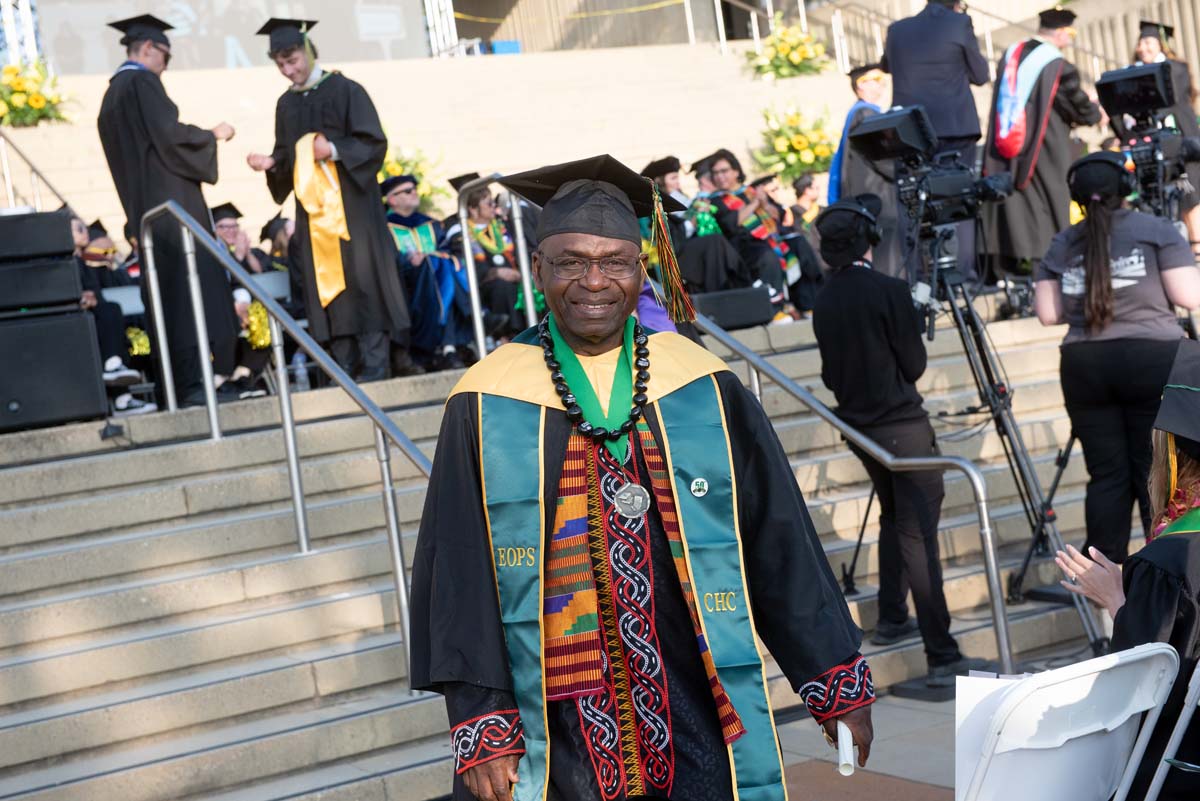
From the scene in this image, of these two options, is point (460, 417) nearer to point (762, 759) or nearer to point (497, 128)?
point (762, 759)

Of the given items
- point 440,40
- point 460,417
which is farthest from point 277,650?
point 440,40

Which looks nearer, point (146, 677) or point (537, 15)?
point (146, 677)

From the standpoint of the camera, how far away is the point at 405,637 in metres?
5.23

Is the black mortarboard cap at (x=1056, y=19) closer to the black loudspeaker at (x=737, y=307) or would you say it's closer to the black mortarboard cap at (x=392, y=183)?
the black loudspeaker at (x=737, y=307)

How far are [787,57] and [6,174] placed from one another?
8504 millimetres

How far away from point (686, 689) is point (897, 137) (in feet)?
13.5

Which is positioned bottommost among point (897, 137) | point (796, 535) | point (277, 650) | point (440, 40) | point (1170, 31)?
point (277, 650)

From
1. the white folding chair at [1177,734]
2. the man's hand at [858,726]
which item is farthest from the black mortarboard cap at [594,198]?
the white folding chair at [1177,734]

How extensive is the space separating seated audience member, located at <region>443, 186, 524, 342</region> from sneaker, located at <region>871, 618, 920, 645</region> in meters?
3.84

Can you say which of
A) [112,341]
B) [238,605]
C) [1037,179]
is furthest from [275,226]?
[238,605]

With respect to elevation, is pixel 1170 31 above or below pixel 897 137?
above

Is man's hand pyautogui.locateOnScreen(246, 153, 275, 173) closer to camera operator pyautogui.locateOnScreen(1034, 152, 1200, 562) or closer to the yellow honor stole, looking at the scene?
the yellow honor stole

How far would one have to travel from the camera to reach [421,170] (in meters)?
14.0

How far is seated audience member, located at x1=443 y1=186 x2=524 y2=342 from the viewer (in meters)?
9.38
